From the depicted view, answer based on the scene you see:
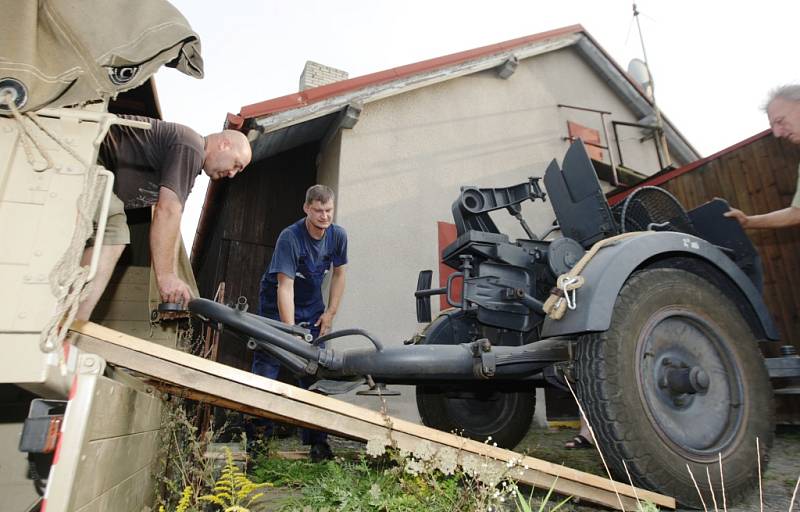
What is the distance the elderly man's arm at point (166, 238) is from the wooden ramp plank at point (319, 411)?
65cm

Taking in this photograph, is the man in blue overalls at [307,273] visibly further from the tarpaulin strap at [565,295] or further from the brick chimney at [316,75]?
the brick chimney at [316,75]

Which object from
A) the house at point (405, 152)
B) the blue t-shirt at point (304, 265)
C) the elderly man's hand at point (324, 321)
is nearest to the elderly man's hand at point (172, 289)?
the blue t-shirt at point (304, 265)

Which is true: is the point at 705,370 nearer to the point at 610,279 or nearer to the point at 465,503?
the point at 610,279

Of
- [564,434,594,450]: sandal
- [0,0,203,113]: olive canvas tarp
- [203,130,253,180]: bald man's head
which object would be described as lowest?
[564,434,594,450]: sandal

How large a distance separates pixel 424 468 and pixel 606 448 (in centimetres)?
74

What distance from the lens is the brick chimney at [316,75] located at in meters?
8.18

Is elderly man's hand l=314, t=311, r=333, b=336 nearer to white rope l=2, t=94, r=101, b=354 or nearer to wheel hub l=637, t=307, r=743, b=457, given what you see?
wheel hub l=637, t=307, r=743, b=457

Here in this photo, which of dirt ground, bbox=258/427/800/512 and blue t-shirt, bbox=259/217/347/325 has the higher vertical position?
blue t-shirt, bbox=259/217/347/325

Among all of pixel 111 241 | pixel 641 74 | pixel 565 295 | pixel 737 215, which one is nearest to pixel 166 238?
pixel 111 241

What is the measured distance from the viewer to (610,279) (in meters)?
1.94

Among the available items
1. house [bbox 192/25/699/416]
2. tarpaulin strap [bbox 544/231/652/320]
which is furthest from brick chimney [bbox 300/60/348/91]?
tarpaulin strap [bbox 544/231/652/320]

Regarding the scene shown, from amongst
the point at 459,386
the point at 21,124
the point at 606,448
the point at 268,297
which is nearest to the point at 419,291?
the point at 459,386

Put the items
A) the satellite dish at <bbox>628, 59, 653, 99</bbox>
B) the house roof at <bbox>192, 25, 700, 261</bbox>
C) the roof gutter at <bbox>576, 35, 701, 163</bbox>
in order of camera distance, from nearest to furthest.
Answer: the house roof at <bbox>192, 25, 700, 261</bbox>, the roof gutter at <bbox>576, 35, 701, 163</bbox>, the satellite dish at <bbox>628, 59, 653, 99</bbox>

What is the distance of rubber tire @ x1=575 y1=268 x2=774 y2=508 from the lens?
176 centimetres
